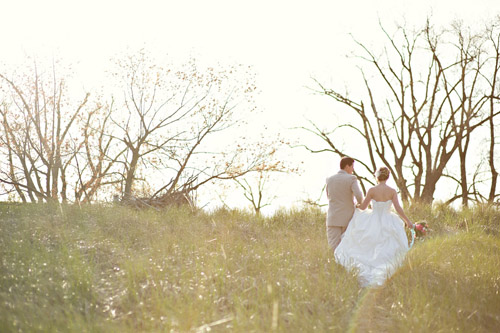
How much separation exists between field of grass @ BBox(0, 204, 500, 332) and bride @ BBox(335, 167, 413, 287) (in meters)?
0.34

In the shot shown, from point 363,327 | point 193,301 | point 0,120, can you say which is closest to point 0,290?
point 193,301

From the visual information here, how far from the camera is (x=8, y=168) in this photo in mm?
19375

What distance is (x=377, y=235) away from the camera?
31.3ft

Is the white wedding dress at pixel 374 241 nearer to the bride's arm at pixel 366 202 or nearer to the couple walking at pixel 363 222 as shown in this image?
the couple walking at pixel 363 222

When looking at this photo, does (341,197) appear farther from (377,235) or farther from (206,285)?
(206,285)

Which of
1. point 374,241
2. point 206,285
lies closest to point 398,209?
point 374,241

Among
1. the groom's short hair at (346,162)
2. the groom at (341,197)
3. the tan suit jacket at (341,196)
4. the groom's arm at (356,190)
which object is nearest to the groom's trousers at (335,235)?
the groom at (341,197)

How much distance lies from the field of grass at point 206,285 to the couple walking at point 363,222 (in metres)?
0.37

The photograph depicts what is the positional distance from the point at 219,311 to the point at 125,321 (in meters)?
1.21

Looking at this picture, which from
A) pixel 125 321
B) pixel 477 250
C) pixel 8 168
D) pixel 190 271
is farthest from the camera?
pixel 8 168

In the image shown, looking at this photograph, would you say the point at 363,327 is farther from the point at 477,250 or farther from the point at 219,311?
the point at 477,250

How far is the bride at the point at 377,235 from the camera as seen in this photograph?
361 inches

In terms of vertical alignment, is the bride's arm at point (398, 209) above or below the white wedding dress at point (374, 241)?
above

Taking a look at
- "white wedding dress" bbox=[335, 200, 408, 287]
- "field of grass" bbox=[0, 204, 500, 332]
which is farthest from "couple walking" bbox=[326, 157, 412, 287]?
"field of grass" bbox=[0, 204, 500, 332]
